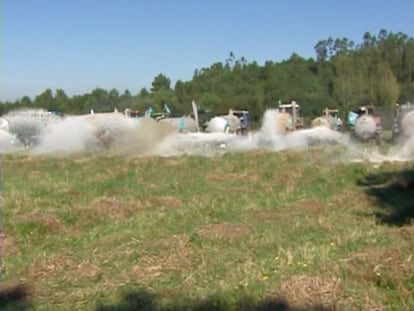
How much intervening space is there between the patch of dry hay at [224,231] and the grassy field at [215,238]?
0.08ft

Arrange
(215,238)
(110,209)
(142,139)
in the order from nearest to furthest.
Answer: (215,238) → (110,209) → (142,139)

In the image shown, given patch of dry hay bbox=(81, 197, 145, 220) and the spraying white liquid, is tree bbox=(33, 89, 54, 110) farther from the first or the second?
patch of dry hay bbox=(81, 197, 145, 220)

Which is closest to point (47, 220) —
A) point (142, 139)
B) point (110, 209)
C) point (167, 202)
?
point (110, 209)

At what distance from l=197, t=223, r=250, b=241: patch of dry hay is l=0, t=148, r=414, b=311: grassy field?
1.0 inches

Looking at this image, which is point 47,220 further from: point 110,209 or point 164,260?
point 164,260

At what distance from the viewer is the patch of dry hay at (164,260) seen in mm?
6113

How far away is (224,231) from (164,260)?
1.43m

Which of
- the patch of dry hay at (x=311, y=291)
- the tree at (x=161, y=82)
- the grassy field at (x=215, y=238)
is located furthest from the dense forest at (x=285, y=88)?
the patch of dry hay at (x=311, y=291)

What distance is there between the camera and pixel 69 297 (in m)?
5.46

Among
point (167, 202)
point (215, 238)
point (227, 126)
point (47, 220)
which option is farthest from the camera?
point (227, 126)

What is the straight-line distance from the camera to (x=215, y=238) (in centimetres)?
749

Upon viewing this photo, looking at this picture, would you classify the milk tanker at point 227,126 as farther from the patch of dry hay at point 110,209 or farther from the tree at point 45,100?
the tree at point 45,100

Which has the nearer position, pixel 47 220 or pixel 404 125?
pixel 47 220

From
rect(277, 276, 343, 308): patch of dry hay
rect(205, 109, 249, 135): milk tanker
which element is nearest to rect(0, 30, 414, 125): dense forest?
rect(205, 109, 249, 135): milk tanker
